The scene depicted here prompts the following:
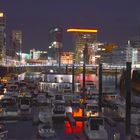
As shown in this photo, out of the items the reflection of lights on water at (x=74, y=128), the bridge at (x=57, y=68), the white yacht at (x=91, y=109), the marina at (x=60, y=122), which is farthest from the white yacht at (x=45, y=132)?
the bridge at (x=57, y=68)

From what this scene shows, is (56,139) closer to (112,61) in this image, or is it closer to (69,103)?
(69,103)

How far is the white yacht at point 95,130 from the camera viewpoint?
2386 centimetres

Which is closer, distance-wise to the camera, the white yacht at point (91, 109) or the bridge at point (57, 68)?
the white yacht at point (91, 109)

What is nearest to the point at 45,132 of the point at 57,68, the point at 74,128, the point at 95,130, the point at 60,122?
the point at 95,130

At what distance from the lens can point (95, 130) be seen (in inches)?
978

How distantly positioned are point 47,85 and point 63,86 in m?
4.06

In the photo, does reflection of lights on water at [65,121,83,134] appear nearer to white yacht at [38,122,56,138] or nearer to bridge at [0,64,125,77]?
white yacht at [38,122,56,138]

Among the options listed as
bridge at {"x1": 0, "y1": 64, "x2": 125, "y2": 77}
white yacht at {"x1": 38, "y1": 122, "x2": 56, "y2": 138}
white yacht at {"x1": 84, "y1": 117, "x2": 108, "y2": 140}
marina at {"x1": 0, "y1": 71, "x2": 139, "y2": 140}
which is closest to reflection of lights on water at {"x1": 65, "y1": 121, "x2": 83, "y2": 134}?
marina at {"x1": 0, "y1": 71, "x2": 139, "y2": 140}

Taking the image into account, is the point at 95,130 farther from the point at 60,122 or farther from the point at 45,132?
the point at 60,122

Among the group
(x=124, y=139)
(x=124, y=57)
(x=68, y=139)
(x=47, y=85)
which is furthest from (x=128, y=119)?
(x=124, y=57)

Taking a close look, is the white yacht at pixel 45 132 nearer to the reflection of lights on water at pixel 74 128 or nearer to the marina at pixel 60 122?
the marina at pixel 60 122

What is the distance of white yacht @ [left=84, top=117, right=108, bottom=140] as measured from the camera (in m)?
23.9

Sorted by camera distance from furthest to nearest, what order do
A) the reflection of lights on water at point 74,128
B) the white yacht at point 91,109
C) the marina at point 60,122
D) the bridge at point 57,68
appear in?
1. the bridge at point 57,68
2. the white yacht at point 91,109
3. the reflection of lights on water at point 74,128
4. the marina at point 60,122

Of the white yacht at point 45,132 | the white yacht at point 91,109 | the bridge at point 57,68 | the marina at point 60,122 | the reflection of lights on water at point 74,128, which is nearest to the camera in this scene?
the white yacht at point 45,132
